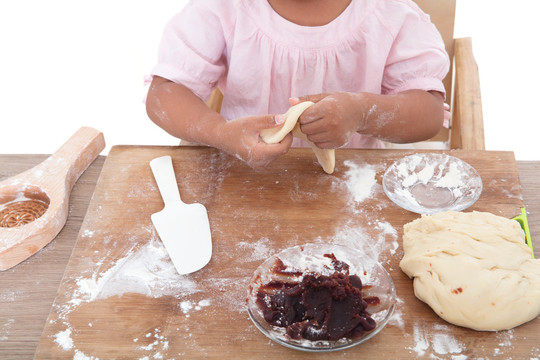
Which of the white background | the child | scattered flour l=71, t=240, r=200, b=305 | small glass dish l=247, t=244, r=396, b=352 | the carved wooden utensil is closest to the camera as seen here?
small glass dish l=247, t=244, r=396, b=352

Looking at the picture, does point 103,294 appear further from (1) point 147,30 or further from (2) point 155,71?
(1) point 147,30

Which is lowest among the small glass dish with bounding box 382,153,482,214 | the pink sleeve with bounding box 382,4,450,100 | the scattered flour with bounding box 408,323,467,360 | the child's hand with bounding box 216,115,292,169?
the scattered flour with bounding box 408,323,467,360

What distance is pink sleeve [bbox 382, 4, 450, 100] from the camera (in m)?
1.26

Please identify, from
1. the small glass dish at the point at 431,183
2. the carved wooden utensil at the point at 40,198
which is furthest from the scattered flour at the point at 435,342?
the carved wooden utensil at the point at 40,198

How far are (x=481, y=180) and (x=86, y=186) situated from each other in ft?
2.77

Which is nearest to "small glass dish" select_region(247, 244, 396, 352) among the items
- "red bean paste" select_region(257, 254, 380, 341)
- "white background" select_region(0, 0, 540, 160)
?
"red bean paste" select_region(257, 254, 380, 341)

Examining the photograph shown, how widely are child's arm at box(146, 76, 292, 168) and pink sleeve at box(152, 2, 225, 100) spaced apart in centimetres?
3

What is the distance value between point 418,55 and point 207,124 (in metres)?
0.51

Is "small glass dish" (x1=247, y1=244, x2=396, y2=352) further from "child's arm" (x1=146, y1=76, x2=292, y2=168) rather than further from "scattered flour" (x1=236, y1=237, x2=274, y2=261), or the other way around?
"child's arm" (x1=146, y1=76, x2=292, y2=168)

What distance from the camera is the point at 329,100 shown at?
1105 millimetres

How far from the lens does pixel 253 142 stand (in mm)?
1085

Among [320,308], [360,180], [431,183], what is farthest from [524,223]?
[320,308]

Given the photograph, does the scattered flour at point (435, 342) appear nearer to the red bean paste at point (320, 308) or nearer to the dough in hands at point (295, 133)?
the red bean paste at point (320, 308)

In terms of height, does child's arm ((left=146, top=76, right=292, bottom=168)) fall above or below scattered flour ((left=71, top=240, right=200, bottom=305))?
above
